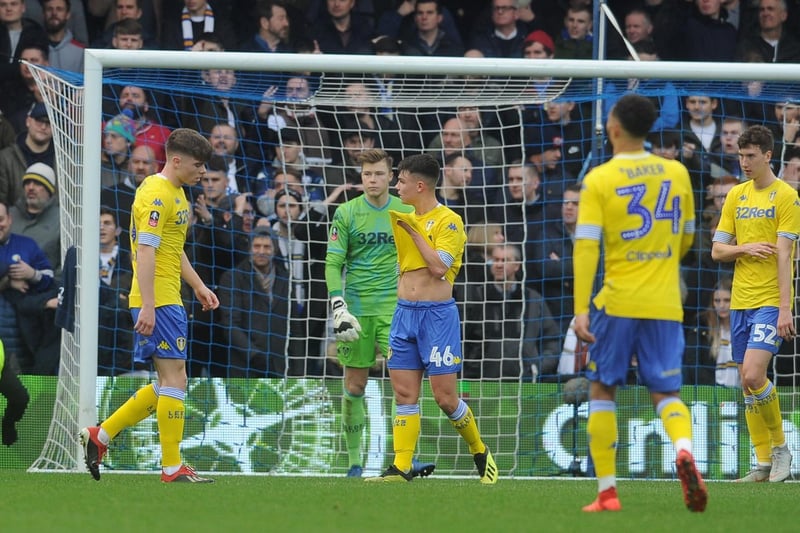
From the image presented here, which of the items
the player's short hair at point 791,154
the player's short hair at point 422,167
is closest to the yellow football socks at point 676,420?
the player's short hair at point 422,167

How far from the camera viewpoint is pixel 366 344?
944 cm

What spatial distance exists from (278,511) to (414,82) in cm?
570

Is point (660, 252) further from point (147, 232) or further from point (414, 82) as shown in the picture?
point (414, 82)

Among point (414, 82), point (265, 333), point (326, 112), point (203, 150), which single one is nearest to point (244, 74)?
point (326, 112)

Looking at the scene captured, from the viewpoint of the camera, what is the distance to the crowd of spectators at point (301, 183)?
11.2 m

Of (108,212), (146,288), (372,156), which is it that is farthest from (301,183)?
Result: (146,288)

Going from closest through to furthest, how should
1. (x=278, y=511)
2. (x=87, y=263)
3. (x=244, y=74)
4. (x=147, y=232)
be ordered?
(x=278, y=511)
(x=147, y=232)
(x=87, y=263)
(x=244, y=74)

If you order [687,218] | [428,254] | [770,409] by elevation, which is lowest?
[770,409]

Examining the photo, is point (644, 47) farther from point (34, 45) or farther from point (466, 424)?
point (34, 45)

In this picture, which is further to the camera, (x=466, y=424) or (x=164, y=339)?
(x=466, y=424)

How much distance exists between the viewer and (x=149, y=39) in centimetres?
1311

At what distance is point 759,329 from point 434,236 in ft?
8.20

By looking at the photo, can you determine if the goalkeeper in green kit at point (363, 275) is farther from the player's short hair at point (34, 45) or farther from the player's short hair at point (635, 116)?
the player's short hair at point (34, 45)

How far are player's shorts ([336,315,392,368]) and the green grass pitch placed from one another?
118 cm
